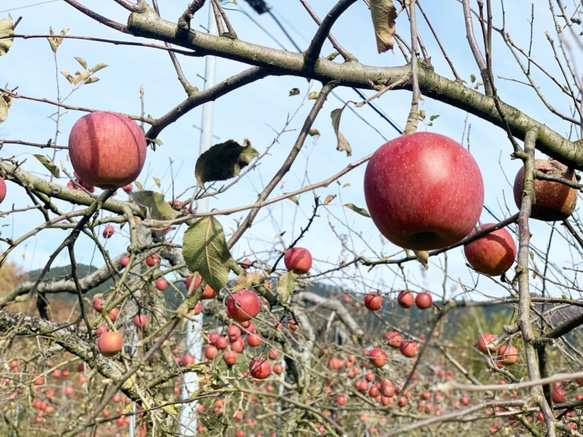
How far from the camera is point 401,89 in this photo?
1.31 meters

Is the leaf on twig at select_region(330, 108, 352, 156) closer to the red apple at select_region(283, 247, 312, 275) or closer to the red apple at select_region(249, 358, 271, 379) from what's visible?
the red apple at select_region(283, 247, 312, 275)

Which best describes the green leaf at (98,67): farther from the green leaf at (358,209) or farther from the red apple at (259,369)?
the green leaf at (358,209)

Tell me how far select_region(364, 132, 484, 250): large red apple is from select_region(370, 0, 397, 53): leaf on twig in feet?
0.88

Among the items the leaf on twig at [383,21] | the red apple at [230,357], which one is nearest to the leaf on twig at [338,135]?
the leaf on twig at [383,21]

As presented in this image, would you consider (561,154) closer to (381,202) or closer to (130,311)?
(381,202)

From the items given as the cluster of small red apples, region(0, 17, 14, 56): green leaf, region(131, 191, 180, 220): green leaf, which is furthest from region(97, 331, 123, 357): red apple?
the cluster of small red apples

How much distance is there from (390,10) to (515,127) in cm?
46

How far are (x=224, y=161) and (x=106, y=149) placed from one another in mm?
382

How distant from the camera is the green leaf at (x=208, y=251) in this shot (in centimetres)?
103

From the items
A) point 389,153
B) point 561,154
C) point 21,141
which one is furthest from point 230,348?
point 389,153

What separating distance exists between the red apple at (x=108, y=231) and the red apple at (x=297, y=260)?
205cm

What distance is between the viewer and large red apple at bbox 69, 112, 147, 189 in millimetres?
1383

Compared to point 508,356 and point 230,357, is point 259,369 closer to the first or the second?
point 230,357

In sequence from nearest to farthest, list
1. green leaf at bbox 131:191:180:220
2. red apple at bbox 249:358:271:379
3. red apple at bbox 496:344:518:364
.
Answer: green leaf at bbox 131:191:180:220, red apple at bbox 496:344:518:364, red apple at bbox 249:358:271:379
